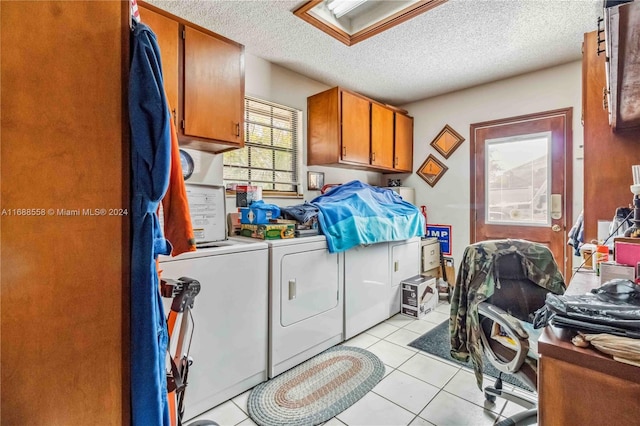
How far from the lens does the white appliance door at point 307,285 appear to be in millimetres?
2088

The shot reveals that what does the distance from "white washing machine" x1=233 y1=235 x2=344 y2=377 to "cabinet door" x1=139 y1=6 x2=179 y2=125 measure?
1132 mm

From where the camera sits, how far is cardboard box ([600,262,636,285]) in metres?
1.12

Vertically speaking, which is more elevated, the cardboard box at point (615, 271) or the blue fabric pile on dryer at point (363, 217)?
the blue fabric pile on dryer at point (363, 217)

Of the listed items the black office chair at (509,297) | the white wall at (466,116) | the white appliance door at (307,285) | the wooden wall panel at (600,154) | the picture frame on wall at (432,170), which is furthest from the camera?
the picture frame on wall at (432,170)

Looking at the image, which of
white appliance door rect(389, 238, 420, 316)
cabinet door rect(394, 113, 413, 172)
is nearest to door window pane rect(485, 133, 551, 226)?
cabinet door rect(394, 113, 413, 172)

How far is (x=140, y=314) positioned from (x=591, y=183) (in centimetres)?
255

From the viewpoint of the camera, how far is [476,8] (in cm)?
218

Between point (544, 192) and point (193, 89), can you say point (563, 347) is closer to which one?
point (193, 89)

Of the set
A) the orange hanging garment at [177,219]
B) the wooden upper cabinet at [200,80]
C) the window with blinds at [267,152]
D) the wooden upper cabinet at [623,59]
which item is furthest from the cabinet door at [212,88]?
the wooden upper cabinet at [623,59]

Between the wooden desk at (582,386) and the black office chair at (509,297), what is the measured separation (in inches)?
25.7

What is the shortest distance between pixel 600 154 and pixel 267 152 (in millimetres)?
2649

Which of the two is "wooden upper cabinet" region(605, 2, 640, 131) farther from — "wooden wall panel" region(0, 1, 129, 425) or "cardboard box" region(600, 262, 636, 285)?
"wooden wall panel" region(0, 1, 129, 425)

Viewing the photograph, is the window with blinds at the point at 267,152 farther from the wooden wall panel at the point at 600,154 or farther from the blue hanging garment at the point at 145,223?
the wooden wall panel at the point at 600,154

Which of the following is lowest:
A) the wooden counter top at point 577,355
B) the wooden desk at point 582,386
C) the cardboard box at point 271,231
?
the wooden desk at point 582,386
